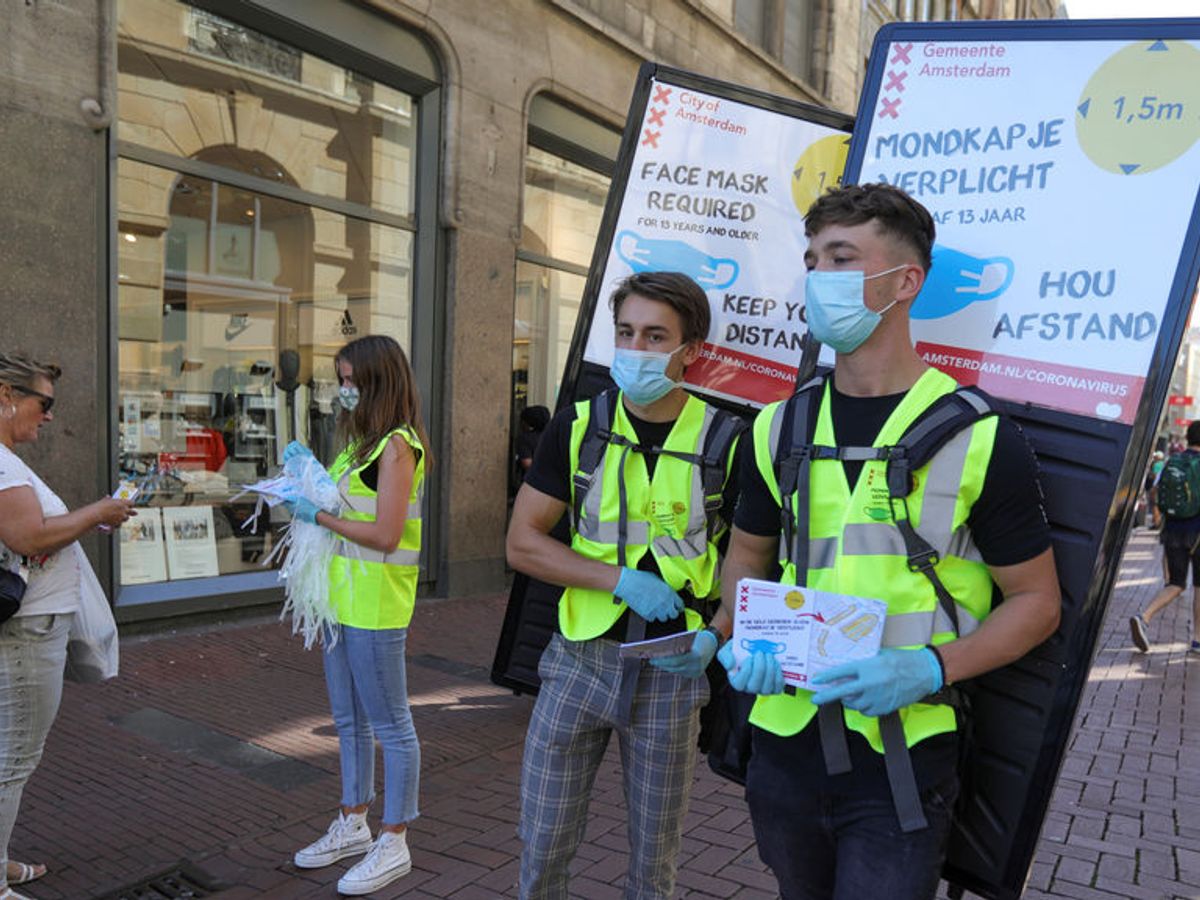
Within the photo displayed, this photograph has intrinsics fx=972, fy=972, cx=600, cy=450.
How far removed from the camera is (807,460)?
6.16 feet

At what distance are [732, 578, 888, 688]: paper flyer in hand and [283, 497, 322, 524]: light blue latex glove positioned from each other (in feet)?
6.72

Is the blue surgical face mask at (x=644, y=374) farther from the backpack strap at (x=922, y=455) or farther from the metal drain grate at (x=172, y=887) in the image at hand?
the metal drain grate at (x=172, y=887)

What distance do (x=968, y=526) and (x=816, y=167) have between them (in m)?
2.16

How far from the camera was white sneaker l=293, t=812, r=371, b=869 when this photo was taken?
3.59 metres

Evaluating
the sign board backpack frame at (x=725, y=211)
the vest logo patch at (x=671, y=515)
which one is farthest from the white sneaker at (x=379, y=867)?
the sign board backpack frame at (x=725, y=211)

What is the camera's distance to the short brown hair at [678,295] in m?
2.53

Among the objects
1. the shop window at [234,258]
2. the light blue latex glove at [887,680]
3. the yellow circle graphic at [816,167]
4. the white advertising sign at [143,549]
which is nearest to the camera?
A: the light blue latex glove at [887,680]

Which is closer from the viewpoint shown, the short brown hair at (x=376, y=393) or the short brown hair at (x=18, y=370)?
the short brown hair at (x=18, y=370)

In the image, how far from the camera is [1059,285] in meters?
2.09

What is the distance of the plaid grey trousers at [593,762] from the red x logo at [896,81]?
5.14 ft

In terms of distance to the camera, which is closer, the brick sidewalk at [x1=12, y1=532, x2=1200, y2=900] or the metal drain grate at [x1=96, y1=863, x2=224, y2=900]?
the metal drain grate at [x1=96, y1=863, x2=224, y2=900]

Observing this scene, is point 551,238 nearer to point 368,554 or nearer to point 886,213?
point 368,554

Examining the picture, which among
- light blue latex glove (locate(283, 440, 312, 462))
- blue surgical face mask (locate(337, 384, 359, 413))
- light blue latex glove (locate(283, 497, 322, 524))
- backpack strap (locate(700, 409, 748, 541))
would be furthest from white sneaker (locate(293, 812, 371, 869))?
backpack strap (locate(700, 409, 748, 541))

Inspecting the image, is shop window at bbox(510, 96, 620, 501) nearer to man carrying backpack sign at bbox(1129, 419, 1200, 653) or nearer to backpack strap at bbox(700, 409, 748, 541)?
man carrying backpack sign at bbox(1129, 419, 1200, 653)
